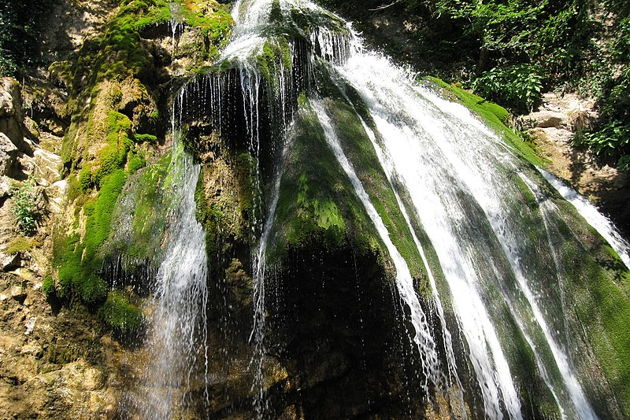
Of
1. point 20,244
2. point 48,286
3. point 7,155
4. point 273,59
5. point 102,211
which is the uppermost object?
point 273,59

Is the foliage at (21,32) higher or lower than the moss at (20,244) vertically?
higher

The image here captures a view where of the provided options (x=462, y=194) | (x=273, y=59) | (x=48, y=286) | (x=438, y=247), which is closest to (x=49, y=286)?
(x=48, y=286)

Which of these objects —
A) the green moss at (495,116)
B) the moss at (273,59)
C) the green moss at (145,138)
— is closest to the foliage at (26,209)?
the green moss at (145,138)

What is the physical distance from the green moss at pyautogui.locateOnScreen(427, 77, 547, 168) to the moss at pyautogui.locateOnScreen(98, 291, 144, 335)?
7664 millimetres

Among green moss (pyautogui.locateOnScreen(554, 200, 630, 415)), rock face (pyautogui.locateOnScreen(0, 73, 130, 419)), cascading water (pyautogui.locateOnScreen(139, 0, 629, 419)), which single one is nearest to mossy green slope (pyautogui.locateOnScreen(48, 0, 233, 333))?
rock face (pyautogui.locateOnScreen(0, 73, 130, 419))

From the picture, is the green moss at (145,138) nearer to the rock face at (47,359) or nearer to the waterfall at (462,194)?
the rock face at (47,359)

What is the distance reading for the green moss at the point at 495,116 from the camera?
8813 millimetres

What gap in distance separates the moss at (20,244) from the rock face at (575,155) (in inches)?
389

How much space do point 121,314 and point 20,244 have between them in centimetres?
175

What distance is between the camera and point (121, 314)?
5.11 m

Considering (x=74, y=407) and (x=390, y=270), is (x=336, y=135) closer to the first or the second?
(x=390, y=270)

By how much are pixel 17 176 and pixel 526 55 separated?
12.8m

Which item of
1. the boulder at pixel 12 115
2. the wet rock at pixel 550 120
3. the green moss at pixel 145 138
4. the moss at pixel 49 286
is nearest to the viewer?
the moss at pixel 49 286

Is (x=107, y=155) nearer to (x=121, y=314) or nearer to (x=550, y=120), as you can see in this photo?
(x=121, y=314)
